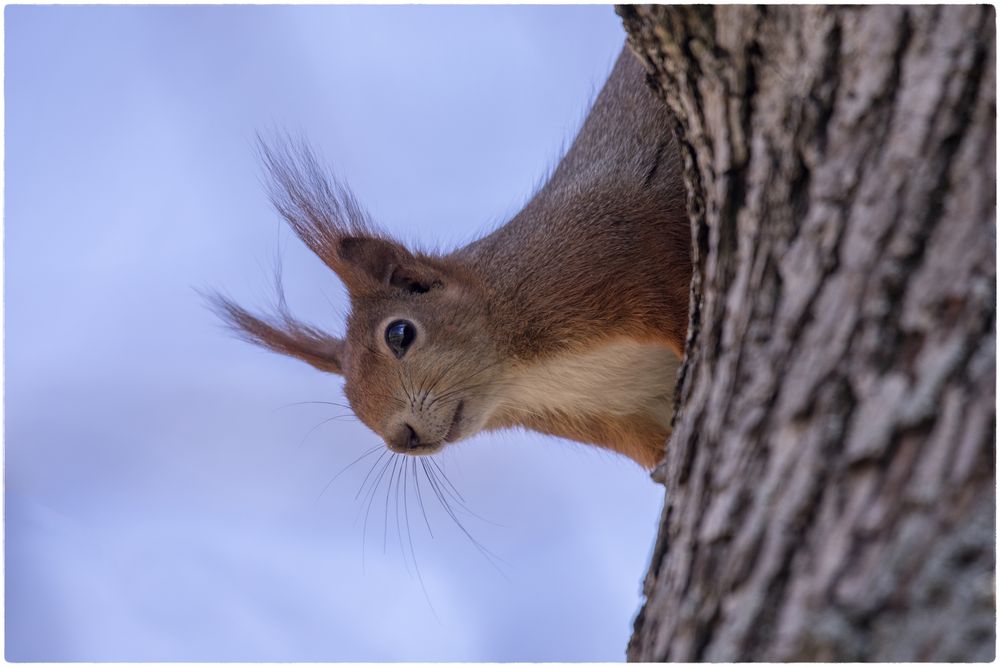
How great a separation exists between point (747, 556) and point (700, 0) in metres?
0.70

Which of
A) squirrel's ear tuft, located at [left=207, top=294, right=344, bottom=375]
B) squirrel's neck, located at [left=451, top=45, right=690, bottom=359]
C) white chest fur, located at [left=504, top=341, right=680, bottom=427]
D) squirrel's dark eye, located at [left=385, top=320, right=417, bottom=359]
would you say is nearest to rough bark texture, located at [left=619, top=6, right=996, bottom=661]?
squirrel's neck, located at [left=451, top=45, right=690, bottom=359]

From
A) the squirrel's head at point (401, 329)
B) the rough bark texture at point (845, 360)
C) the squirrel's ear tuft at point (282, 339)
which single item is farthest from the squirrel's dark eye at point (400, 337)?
the rough bark texture at point (845, 360)

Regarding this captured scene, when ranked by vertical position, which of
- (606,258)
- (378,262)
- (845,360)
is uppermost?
(378,262)

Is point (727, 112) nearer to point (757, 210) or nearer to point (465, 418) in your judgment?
point (757, 210)

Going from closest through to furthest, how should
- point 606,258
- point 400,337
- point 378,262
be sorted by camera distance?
point 606,258, point 400,337, point 378,262

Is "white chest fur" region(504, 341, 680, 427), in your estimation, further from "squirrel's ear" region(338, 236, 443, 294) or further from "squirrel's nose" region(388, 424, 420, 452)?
"squirrel's ear" region(338, 236, 443, 294)

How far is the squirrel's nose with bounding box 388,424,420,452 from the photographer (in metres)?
2.49

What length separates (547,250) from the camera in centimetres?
255

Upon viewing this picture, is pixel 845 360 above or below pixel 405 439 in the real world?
below

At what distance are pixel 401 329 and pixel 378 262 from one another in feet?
0.80

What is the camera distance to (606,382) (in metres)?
2.62

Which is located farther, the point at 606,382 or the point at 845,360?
Result: the point at 606,382

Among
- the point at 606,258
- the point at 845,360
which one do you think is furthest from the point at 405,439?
the point at 845,360

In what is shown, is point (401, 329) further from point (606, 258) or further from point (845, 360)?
point (845, 360)
